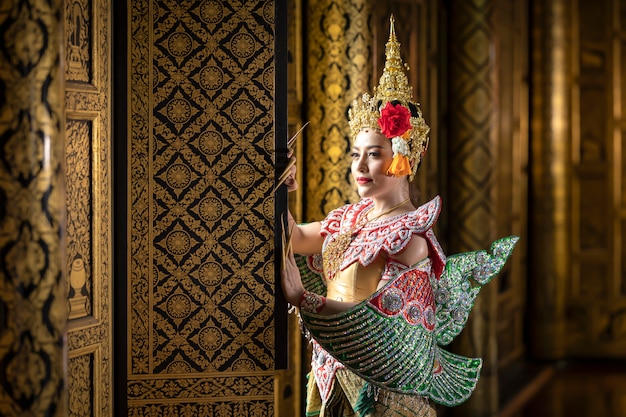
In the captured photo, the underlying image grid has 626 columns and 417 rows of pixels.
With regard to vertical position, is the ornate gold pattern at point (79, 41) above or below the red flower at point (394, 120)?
above

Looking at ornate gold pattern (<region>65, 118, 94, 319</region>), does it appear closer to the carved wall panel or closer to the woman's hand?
the carved wall panel

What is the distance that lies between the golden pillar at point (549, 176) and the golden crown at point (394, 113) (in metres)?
4.22

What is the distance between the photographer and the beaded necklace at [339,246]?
320 centimetres

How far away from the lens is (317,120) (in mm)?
4480

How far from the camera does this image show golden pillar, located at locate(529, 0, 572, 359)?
7.20 meters

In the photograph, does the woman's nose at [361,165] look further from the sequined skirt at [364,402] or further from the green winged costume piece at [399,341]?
the sequined skirt at [364,402]

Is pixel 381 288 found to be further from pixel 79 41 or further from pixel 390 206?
pixel 79 41

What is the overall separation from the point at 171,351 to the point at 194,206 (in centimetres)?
48

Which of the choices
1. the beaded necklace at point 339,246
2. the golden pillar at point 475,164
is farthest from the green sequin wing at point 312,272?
the golden pillar at point 475,164

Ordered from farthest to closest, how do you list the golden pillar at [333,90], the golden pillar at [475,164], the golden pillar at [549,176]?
1. the golden pillar at [549,176]
2. the golden pillar at [475,164]
3. the golden pillar at [333,90]

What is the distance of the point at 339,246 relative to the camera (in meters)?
3.22

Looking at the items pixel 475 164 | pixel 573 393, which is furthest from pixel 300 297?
pixel 573 393

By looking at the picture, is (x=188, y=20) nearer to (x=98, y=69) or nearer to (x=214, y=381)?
(x=98, y=69)

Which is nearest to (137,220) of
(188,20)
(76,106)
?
(76,106)
